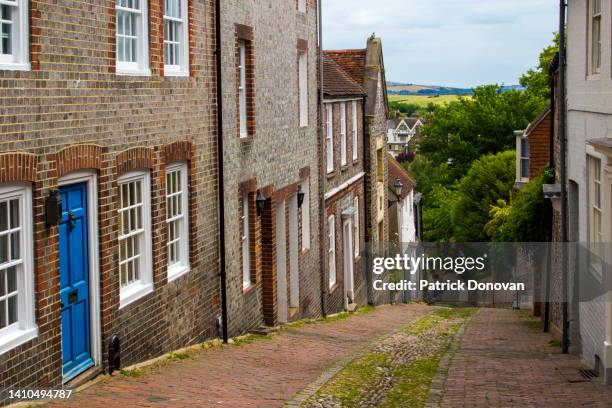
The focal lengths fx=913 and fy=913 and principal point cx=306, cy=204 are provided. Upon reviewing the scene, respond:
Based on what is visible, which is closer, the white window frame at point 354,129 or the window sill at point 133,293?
the window sill at point 133,293

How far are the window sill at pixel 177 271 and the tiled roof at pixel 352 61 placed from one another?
1831cm

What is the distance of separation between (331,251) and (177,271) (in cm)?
1238

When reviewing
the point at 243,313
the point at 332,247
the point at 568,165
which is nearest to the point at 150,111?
the point at 243,313

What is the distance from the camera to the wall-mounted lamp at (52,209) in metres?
9.14

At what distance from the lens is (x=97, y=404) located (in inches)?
367

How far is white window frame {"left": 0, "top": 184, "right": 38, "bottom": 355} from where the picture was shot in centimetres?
876

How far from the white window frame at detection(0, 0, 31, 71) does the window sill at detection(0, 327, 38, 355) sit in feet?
8.24

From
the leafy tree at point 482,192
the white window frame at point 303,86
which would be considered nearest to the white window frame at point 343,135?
the white window frame at point 303,86

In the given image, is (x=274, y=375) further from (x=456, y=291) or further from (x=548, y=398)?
(x=456, y=291)

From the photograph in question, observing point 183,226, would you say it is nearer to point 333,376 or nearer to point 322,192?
point 333,376

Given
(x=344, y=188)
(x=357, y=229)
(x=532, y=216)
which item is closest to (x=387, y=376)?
(x=532, y=216)

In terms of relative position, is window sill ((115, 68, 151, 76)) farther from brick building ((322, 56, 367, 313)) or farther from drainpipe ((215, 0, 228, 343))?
brick building ((322, 56, 367, 313))

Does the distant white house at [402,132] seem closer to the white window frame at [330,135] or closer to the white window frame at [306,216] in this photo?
the white window frame at [330,135]

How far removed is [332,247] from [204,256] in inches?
451
